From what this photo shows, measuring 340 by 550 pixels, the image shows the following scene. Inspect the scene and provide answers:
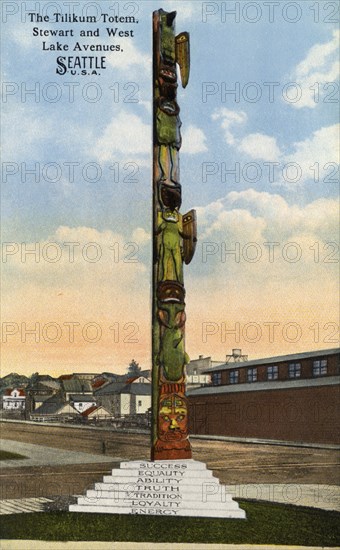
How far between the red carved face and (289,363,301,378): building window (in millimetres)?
15478

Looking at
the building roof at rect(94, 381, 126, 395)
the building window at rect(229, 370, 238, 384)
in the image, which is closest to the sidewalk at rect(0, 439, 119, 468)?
the building roof at rect(94, 381, 126, 395)

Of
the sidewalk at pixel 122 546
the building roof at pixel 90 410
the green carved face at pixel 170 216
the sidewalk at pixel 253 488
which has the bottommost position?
the sidewalk at pixel 122 546

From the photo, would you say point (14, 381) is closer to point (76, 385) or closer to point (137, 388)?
point (76, 385)

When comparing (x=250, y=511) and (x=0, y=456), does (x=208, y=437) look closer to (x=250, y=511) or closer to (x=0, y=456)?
(x=0, y=456)

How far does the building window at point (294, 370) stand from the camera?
2617 centimetres

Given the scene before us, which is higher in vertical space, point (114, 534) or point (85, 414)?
point (85, 414)

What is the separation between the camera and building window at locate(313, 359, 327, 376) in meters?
25.0

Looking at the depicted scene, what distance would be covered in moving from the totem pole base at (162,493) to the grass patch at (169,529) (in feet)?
0.42

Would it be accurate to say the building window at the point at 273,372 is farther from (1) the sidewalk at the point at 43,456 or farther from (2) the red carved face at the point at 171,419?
(2) the red carved face at the point at 171,419

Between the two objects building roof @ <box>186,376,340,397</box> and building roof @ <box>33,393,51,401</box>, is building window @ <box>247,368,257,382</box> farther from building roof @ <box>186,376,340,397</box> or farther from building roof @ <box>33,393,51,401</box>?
building roof @ <box>33,393,51,401</box>

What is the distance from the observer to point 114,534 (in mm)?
10203

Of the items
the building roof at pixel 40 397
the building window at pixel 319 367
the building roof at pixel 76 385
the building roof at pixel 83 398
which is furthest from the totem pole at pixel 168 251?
the building window at pixel 319 367

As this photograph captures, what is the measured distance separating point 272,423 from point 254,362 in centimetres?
397

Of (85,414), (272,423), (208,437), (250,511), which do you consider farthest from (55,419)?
(250,511)
